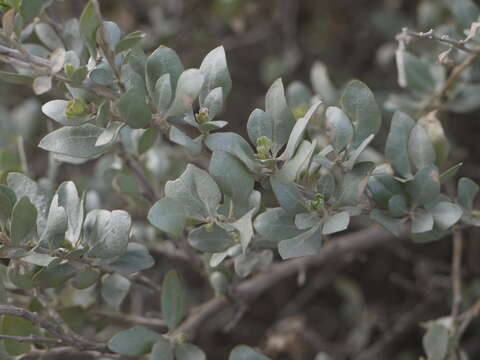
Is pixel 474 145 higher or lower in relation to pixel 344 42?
lower

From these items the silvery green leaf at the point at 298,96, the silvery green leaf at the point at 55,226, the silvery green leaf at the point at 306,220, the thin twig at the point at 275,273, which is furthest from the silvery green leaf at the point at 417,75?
the silvery green leaf at the point at 55,226

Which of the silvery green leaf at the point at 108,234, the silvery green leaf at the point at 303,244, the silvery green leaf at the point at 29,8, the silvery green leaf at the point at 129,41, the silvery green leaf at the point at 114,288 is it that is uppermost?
the silvery green leaf at the point at 29,8

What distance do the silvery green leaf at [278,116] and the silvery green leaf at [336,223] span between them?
11 cm

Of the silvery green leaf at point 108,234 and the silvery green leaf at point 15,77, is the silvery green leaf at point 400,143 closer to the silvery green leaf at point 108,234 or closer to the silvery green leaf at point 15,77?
the silvery green leaf at point 108,234

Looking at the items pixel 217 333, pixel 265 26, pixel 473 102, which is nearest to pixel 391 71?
pixel 265 26

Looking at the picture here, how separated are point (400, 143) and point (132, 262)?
1.40 ft

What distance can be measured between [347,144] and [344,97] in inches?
2.8

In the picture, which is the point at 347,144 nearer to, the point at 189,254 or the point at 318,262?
the point at 189,254

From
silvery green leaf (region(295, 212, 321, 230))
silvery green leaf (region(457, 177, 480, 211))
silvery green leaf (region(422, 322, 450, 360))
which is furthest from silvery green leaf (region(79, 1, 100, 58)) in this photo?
silvery green leaf (region(422, 322, 450, 360))

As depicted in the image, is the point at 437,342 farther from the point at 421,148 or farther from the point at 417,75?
the point at 417,75

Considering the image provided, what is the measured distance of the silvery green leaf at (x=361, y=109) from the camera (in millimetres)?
860

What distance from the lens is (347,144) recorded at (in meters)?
0.84

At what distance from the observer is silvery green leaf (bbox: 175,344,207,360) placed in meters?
0.92

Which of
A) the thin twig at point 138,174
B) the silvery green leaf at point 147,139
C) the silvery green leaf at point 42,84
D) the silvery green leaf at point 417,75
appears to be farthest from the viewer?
the silvery green leaf at point 417,75
